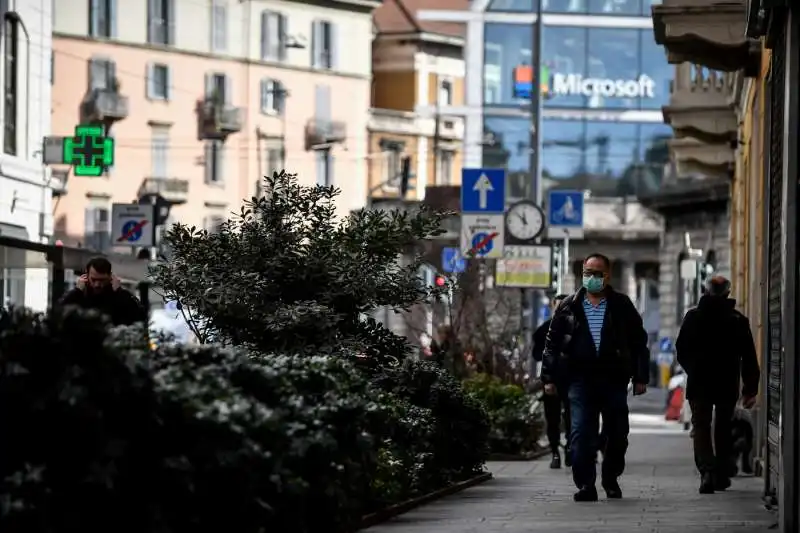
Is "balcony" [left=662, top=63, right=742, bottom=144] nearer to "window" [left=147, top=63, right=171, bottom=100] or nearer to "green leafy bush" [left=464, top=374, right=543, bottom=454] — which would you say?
"green leafy bush" [left=464, top=374, right=543, bottom=454]

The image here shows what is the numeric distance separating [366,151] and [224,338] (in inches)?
2954

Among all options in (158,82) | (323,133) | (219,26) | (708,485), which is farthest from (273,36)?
(708,485)

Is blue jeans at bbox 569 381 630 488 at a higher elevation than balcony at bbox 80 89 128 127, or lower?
lower

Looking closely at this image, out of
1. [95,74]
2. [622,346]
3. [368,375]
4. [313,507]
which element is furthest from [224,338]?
[95,74]

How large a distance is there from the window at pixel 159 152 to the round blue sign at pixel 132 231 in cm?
3958

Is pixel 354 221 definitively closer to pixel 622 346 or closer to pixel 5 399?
pixel 622 346

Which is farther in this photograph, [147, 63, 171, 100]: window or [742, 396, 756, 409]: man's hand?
[147, 63, 171, 100]: window

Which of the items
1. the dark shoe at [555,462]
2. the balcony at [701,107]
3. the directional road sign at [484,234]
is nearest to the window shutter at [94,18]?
the balcony at [701,107]

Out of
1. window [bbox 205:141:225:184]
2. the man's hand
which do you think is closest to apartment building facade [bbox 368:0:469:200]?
window [bbox 205:141:225:184]

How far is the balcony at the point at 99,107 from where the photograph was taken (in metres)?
74.4

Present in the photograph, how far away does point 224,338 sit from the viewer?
1522 centimetres

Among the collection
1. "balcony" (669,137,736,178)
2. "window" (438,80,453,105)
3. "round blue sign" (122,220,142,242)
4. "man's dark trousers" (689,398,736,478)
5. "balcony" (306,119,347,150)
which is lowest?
"man's dark trousers" (689,398,736,478)

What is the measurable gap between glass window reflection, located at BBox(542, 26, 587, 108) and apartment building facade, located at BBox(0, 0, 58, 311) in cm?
4981

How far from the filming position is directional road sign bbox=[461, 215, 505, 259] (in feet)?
92.7
